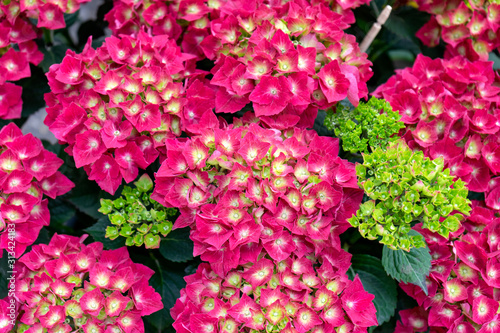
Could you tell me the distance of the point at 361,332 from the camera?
82 centimetres

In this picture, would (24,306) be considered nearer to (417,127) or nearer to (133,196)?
(133,196)

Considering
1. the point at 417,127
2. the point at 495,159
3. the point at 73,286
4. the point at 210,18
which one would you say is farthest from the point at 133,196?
the point at 495,159

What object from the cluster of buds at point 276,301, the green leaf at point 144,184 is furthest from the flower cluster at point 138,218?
the cluster of buds at point 276,301

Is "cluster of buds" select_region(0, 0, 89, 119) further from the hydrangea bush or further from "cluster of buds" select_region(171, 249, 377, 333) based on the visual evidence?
"cluster of buds" select_region(171, 249, 377, 333)

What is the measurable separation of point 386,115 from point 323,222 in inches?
11.0

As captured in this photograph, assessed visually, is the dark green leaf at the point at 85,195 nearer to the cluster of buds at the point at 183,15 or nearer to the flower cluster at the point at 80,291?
the flower cluster at the point at 80,291

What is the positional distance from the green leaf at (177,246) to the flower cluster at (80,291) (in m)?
0.10

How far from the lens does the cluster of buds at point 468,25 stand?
1165mm

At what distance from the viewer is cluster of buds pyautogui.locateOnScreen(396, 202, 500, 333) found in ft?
2.84

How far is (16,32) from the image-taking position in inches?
45.0

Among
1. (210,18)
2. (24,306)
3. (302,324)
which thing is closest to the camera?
(302,324)

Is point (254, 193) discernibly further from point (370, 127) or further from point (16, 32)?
point (16, 32)

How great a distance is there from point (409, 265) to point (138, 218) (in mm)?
548

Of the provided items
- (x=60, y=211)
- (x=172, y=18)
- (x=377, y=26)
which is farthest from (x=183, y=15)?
(x=60, y=211)
